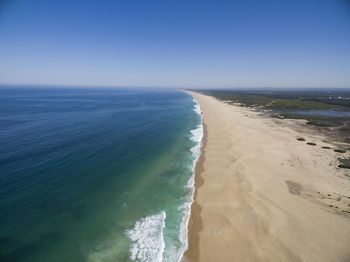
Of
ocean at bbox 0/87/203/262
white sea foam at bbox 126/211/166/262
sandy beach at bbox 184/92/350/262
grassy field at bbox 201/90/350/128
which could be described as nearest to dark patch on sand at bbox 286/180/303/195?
sandy beach at bbox 184/92/350/262

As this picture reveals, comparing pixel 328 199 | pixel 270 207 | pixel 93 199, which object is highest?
pixel 328 199

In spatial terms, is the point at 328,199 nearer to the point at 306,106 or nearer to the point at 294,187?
the point at 294,187

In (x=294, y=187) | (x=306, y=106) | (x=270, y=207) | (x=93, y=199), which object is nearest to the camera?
(x=270, y=207)

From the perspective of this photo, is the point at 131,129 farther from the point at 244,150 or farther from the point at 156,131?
the point at 244,150

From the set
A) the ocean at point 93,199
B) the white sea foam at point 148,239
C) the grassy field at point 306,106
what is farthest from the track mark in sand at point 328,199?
the grassy field at point 306,106

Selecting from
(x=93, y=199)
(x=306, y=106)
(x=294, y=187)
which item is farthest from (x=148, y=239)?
(x=306, y=106)

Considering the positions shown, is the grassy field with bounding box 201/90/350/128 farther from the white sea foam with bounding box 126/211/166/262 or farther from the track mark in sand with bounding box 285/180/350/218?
the white sea foam with bounding box 126/211/166/262

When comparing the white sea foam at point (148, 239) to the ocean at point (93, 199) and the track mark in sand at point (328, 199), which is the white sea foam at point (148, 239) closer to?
the ocean at point (93, 199)
